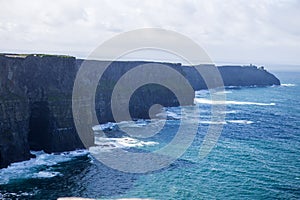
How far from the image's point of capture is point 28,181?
68688mm

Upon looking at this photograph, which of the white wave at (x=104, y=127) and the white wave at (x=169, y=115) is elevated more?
the white wave at (x=169, y=115)

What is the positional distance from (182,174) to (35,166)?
29.1 m

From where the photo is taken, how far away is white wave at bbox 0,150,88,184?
71.0 m

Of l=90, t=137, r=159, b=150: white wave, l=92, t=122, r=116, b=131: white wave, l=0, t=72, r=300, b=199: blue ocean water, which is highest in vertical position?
l=92, t=122, r=116, b=131: white wave

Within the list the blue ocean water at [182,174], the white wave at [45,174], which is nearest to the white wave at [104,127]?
the blue ocean water at [182,174]

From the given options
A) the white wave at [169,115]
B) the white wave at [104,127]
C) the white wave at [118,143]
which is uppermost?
the white wave at [169,115]

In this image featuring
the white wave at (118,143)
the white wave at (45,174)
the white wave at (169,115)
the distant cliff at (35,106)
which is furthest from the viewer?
the white wave at (169,115)

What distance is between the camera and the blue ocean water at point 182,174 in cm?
6375

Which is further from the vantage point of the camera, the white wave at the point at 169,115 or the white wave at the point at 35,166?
the white wave at the point at 169,115

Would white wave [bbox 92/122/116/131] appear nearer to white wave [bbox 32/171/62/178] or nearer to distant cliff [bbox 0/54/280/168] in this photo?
distant cliff [bbox 0/54/280/168]

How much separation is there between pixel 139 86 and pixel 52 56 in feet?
211

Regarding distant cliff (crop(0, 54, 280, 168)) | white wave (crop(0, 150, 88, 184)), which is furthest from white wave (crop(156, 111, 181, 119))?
white wave (crop(0, 150, 88, 184))

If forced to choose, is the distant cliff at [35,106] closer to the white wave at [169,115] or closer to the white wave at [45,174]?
the white wave at [45,174]

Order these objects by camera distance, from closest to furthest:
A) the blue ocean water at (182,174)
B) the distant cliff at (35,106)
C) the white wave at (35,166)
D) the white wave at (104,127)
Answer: the blue ocean water at (182,174) < the white wave at (35,166) < the distant cliff at (35,106) < the white wave at (104,127)
